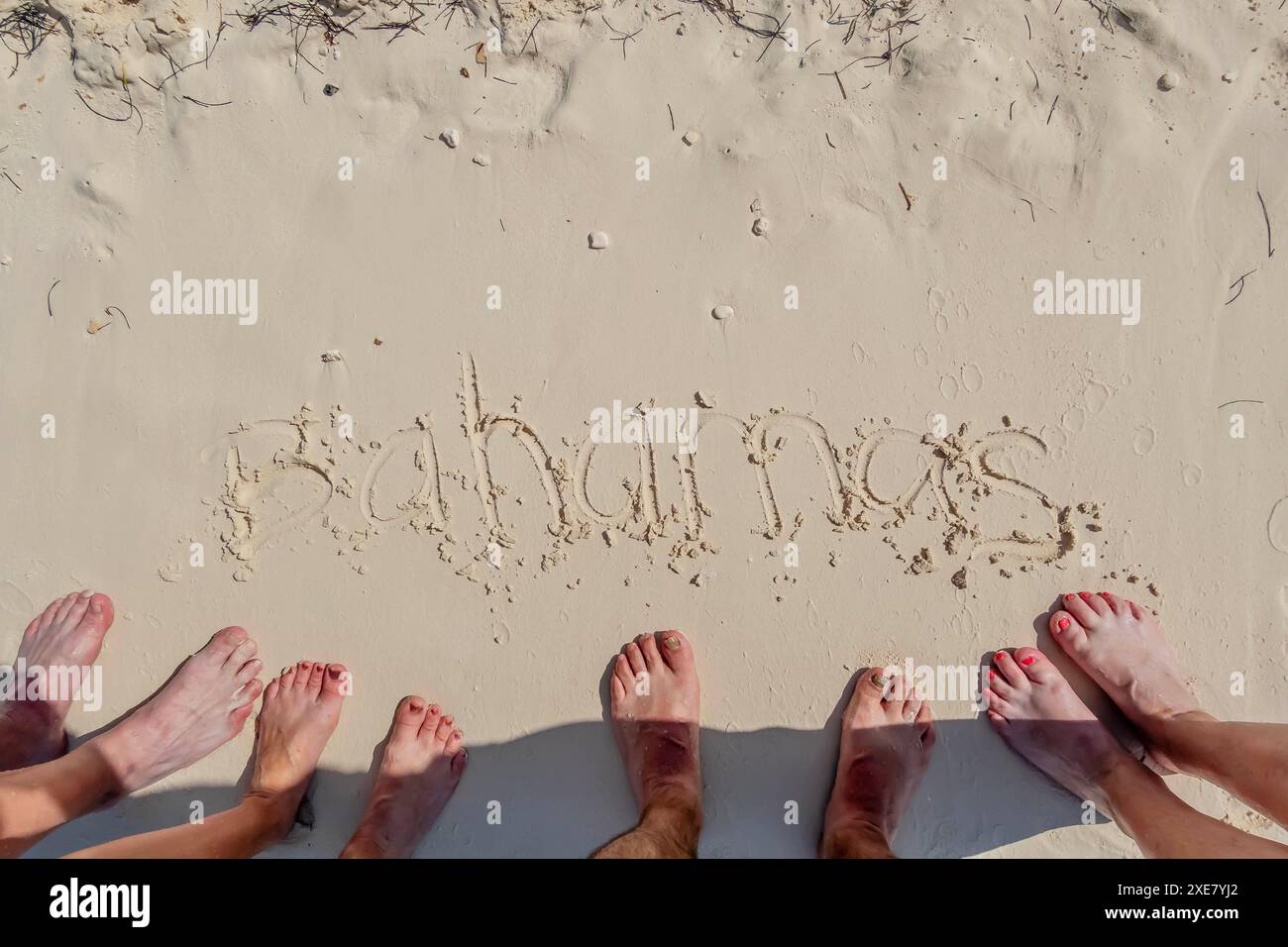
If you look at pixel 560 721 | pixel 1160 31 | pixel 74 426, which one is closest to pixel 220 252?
pixel 74 426

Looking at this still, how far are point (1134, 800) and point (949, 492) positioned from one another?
44.4 inches

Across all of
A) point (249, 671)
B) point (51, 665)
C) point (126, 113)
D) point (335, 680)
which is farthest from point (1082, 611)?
point (126, 113)

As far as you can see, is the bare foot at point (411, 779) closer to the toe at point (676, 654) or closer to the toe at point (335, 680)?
the toe at point (335, 680)

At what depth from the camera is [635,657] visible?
2746 mm

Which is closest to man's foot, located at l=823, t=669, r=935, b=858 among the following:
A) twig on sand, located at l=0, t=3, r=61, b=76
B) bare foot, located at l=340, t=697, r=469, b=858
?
bare foot, located at l=340, t=697, r=469, b=858

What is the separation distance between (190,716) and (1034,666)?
2.97 m

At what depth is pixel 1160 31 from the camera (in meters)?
2.77

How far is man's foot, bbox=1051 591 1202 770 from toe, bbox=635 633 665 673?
1401mm

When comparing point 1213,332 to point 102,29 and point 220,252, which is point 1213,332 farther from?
point 102,29

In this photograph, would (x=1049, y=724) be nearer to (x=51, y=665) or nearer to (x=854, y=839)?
(x=854, y=839)

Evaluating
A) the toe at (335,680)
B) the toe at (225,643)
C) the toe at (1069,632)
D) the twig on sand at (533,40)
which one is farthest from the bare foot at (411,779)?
the twig on sand at (533,40)

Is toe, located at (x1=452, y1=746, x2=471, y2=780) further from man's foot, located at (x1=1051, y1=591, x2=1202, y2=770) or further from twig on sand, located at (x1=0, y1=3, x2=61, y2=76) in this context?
twig on sand, located at (x1=0, y1=3, x2=61, y2=76)

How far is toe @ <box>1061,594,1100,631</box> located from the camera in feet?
8.82

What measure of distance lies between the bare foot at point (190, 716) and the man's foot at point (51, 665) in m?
0.20
